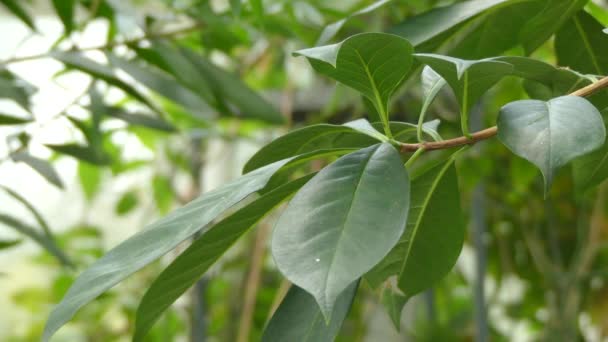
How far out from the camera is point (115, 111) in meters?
0.75

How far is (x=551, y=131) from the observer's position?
0.27 meters

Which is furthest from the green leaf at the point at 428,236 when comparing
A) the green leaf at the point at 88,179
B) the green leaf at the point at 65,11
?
the green leaf at the point at 88,179

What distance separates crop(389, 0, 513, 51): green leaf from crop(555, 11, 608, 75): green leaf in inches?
3.1

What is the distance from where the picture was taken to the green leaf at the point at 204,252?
327mm

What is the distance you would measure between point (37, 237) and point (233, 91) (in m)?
0.23

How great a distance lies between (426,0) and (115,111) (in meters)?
0.38

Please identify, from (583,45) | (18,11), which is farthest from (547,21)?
(18,11)

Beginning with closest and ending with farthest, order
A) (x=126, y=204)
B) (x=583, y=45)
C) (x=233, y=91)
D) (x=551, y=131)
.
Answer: (x=551, y=131) < (x=583, y=45) < (x=233, y=91) < (x=126, y=204)

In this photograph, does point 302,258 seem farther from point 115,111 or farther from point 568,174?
point 568,174

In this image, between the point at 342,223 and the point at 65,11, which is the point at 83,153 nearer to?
the point at 65,11

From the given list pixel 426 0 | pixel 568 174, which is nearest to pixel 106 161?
pixel 426 0

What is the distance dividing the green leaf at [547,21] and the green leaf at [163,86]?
1.04ft

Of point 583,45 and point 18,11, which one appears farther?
point 18,11

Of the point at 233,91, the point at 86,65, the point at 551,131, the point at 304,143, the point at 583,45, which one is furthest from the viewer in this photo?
the point at 233,91
